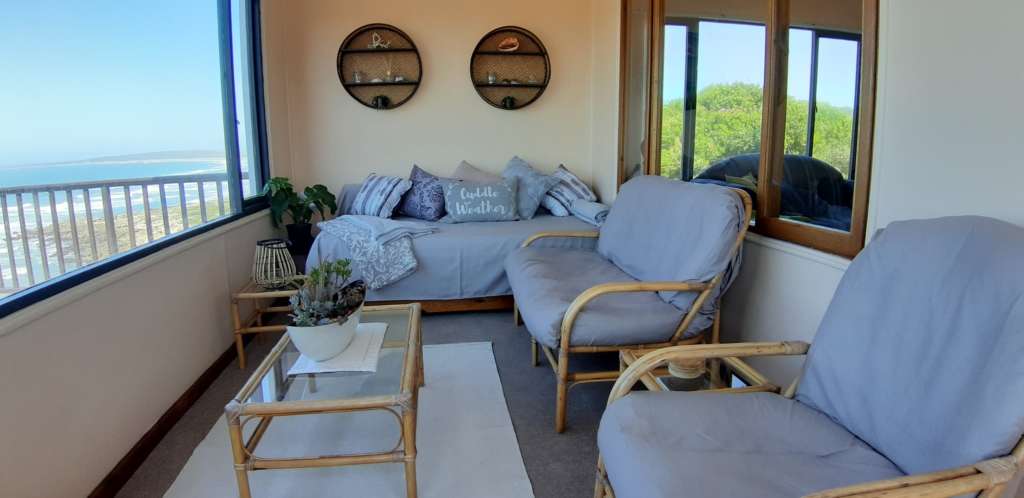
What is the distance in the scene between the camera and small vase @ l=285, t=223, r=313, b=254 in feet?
12.7

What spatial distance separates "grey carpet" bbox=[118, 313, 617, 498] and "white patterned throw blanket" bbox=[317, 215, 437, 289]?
1.45ft

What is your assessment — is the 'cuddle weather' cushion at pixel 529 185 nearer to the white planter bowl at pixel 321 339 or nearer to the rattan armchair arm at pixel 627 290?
the rattan armchair arm at pixel 627 290

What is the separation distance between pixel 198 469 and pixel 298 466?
1.94 ft

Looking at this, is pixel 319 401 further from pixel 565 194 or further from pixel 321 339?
pixel 565 194

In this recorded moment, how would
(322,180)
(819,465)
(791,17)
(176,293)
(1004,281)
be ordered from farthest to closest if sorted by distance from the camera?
(322,180) < (176,293) < (791,17) < (819,465) < (1004,281)

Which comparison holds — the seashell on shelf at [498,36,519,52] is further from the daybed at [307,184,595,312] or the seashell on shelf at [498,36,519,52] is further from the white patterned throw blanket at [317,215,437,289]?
the white patterned throw blanket at [317,215,437,289]

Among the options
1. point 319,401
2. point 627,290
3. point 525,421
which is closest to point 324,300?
point 319,401

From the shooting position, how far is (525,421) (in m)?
2.15

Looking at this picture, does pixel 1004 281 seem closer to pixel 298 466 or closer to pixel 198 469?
pixel 298 466

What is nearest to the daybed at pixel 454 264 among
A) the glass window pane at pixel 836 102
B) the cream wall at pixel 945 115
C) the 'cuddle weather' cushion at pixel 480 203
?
the 'cuddle weather' cushion at pixel 480 203

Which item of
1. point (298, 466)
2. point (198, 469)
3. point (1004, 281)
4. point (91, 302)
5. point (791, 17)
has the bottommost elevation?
point (198, 469)

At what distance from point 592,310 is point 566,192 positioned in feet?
7.30

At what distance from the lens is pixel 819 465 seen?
1.17 metres

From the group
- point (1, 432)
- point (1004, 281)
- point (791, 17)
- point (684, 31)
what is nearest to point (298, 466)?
point (1, 432)
